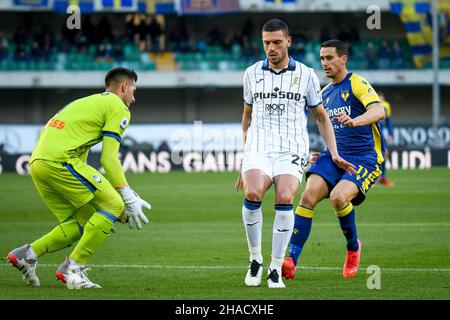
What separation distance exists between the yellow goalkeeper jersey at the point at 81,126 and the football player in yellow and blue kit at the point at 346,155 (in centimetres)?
235

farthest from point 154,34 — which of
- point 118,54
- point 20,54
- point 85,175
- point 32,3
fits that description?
point 85,175

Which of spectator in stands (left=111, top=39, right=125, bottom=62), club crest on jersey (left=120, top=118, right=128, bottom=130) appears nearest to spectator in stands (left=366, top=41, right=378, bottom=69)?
spectator in stands (left=111, top=39, right=125, bottom=62)

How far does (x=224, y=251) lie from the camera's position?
40.9ft

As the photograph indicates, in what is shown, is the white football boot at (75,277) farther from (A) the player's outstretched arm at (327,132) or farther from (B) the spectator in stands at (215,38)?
(B) the spectator in stands at (215,38)

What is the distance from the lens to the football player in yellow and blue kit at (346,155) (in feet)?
33.4

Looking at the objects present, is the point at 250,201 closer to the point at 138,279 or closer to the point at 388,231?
the point at 138,279

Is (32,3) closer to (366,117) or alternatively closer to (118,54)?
(118,54)

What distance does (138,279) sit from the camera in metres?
9.69

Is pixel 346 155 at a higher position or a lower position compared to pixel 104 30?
lower

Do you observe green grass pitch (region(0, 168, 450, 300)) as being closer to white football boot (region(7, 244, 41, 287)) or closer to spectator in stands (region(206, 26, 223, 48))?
white football boot (region(7, 244, 41, 287))

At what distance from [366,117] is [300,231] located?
129cm

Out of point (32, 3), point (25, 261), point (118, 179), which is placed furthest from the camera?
point (32, 3)

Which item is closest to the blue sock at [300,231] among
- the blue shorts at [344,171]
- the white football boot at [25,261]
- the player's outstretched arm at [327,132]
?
the blue shorts at [344,171]
